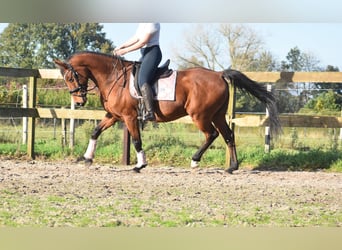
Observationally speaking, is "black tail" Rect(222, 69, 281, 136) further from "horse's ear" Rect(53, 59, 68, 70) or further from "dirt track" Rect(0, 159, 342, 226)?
"horse's ear" Rect(53, 59, 68, 70)

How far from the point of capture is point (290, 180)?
220 inches

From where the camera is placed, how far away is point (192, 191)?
186 inches

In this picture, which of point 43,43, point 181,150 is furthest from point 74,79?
point 43,43

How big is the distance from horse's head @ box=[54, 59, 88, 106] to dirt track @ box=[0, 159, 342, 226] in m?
0.91

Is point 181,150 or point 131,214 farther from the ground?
point 181,150

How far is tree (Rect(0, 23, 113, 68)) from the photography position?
29.1 feet

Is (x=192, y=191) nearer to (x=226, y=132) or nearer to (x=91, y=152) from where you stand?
(x=226, y=132)

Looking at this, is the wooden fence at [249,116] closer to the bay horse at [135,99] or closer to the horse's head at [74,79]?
the bay horse at [135,99]

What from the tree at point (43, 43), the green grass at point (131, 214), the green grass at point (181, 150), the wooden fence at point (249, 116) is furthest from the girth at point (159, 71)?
the tree at point (43, 43)

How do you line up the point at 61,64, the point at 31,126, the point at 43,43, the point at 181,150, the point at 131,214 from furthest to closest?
the point at 43,43 → the point at 31,126 → the point at 181,150 → the point at 61,64 → the point at 131,214

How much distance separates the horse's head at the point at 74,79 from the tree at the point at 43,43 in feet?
7.97

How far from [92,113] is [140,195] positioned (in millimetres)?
2862

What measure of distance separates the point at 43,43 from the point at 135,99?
194 inches

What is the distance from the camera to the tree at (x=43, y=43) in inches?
349
